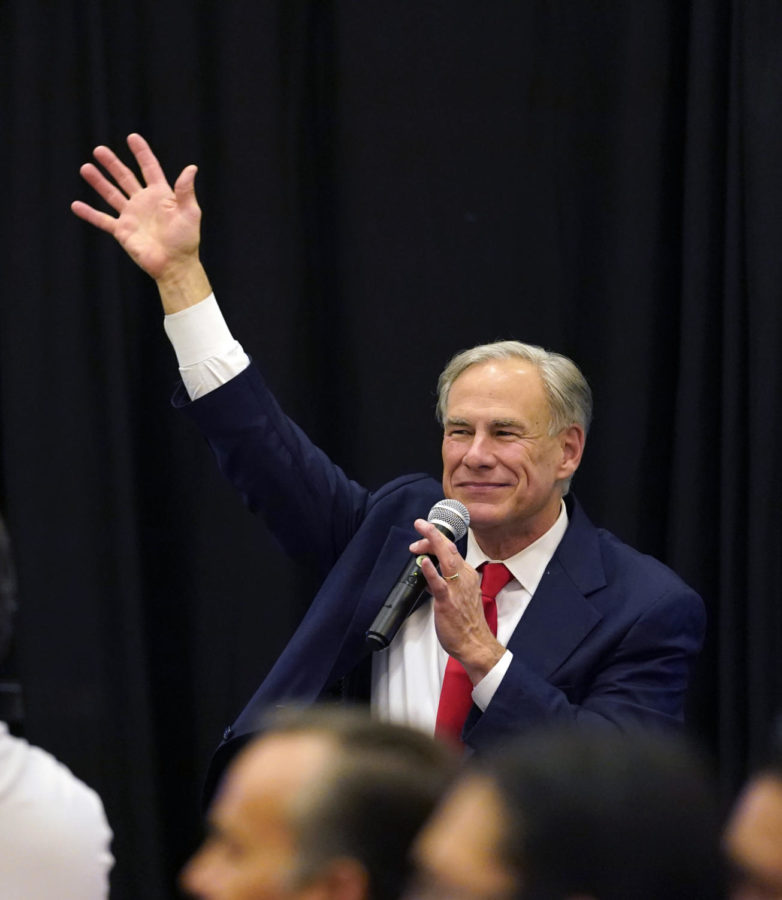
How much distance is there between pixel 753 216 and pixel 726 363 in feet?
1.12

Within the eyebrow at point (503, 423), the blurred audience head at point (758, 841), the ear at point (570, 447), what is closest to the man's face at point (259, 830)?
the blurred audience head at point (758, 841)

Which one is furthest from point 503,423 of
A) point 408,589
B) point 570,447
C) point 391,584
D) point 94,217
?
point 94,217

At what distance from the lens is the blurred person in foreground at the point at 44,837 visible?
4.21 feet

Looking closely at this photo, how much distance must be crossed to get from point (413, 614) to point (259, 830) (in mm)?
1503

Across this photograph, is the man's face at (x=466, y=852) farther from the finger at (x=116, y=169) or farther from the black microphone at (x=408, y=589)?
the finger at (x=116, y=169)

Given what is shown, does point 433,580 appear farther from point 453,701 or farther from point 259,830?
point 259,830

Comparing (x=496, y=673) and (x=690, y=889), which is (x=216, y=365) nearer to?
(x=496, y=673)

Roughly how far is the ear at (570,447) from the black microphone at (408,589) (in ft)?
1.33

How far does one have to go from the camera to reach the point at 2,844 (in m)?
1.28

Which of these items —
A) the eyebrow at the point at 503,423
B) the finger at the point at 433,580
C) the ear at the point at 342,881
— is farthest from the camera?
the eyebrow at the point at 503,423

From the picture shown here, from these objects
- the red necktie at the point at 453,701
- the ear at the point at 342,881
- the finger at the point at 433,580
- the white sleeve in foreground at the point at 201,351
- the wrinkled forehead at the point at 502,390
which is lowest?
the red necktie at the point at 453,701

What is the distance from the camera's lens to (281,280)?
11.8 ft

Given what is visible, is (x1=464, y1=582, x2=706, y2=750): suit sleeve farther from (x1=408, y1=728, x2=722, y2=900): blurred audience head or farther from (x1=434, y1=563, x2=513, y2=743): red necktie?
(x1=408, y1=728, x2=722, y2=900): blurred audience head

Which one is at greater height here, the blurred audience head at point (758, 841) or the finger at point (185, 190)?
the finger at point (185, 190)
